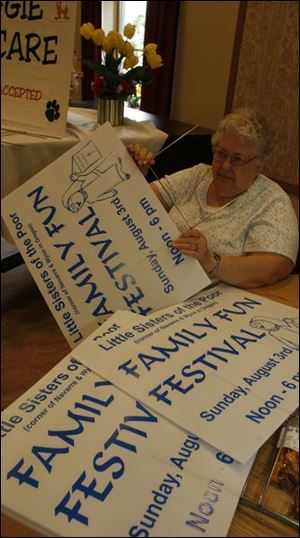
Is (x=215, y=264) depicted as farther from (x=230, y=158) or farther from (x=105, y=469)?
(x=105, y=469)

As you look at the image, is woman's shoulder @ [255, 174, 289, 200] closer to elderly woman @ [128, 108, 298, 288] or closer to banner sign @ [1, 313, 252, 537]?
elderly woman @ [128, 108, 298, 288]

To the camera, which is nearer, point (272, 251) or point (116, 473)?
point (116, 473)

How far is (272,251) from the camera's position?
Result: 1.77 feet

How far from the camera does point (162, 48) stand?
1.63ft

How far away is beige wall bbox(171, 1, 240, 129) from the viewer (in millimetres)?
475

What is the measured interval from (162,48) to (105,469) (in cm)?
44

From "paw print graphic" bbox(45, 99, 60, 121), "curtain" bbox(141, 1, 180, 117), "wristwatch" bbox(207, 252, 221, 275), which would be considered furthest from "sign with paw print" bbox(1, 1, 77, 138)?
"wristwatch" bbox(207, 252, 221, 275)

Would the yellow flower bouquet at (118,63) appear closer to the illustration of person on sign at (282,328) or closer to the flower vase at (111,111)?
the flower vase at (111,111)

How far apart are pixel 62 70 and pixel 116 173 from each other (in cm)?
11

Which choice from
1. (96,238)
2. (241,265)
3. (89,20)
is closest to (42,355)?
(96,238)

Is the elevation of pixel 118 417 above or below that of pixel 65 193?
below

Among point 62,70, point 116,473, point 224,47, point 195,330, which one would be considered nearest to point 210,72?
point 224,47

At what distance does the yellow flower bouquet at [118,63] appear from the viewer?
453 millimetres

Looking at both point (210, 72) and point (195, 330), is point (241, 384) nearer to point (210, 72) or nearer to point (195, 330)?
point (195, 330)
